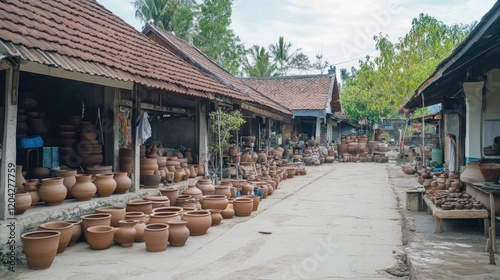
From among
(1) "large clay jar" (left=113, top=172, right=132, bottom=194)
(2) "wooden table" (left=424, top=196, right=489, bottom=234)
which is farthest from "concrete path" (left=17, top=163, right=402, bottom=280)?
(1) "large clay jar" (left=113, top=172, right=132, bottom=194)

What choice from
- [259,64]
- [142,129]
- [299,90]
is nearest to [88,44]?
[142,129]

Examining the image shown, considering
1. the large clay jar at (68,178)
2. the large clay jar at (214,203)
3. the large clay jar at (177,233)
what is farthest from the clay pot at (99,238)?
the large clay jar at (214,203)

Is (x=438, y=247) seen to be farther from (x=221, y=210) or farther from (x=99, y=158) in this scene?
(x=99, y=158)

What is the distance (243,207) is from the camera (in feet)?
23.5

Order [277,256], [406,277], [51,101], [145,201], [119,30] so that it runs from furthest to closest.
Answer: [119,30]
[51,101]
[145,201]
[277,256]
[406,277]

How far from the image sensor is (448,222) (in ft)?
21.0

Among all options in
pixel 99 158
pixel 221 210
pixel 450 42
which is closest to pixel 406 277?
pixel 221 210

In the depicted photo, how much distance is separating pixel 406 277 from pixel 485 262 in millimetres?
931

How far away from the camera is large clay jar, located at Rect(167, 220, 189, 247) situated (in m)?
5.18

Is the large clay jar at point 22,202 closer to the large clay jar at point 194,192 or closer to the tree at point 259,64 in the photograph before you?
the large clay jar at point 194,192

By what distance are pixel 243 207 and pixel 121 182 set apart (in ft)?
7.21

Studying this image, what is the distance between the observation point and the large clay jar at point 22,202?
4837mm

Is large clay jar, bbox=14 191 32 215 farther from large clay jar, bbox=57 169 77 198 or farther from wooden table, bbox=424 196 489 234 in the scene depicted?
wooden table, bbox=424 196 489 234

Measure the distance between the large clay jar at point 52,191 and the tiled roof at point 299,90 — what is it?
16.1 metres
